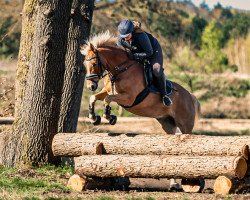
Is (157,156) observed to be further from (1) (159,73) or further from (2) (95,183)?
(1) (159,73)

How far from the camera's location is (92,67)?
12.3m

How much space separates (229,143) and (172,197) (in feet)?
3.85

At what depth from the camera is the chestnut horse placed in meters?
12.4

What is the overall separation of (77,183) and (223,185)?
92.6 inches

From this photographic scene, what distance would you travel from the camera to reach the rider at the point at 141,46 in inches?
506

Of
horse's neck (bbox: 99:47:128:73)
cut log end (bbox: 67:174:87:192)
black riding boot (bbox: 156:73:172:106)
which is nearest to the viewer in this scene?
cut log end (bbox: 67:174:87:192)

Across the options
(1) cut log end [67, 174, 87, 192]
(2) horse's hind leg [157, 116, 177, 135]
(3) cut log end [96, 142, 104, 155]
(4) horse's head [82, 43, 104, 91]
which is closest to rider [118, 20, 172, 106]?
(4) horse's head [82, 43, 104, 91]

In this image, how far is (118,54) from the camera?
13.2 meters

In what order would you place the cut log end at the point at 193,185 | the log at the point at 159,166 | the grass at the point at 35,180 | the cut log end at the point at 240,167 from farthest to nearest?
the cut log end at the point at 193,185 → the grass at the point at 35,180 → the log at the point at 159,166 → the cut log end at the point at 240,167

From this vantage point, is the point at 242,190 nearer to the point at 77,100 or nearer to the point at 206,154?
the point at 206,154

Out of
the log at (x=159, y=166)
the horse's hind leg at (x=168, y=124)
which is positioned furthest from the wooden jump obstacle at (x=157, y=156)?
the horse's hind leg at (x=168, y=124)

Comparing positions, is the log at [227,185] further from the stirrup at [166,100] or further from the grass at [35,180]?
the stirrup at [166,100]

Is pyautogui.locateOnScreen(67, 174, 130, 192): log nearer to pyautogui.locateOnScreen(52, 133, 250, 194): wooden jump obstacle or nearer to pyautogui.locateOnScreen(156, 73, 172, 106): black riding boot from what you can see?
pyautogui.locateOnScreen(52, 133, 250, 194): wooden jump obstacle

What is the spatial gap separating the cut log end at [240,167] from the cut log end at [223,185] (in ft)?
0.57
